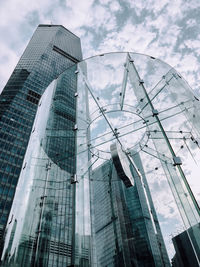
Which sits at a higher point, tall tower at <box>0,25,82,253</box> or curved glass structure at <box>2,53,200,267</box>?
tall tower at <box>0,25,82,253</box>

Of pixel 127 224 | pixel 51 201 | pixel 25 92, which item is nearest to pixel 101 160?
pixel 51 201

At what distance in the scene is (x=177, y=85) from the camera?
11.3 ft

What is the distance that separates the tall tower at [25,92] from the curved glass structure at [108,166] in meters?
21.8

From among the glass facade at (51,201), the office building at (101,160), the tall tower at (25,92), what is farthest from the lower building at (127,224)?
the tall tower at (25,92)

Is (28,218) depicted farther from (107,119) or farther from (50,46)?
(50,46)

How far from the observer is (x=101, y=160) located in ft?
12.7

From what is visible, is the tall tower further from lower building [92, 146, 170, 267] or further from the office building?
lower building [92, 146, 170, 267]

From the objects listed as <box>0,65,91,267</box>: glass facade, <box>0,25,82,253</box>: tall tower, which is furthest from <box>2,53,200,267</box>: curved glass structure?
<box>0,25,82,253</box>: tall tower

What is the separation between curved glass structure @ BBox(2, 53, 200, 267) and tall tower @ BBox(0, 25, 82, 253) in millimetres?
21826

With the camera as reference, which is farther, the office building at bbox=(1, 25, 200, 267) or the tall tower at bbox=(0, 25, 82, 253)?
the tall tower at bbox=(0, 25, 82, 253)

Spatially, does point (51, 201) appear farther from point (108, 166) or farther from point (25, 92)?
point (25, 92)

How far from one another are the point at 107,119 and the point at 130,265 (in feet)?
9.07

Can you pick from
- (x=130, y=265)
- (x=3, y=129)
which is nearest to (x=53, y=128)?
(x=130, y=265)

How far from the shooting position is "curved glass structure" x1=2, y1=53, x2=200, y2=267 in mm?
2230
